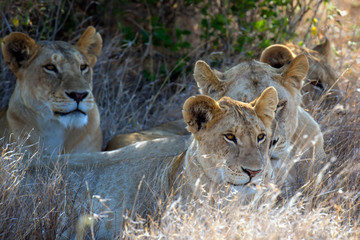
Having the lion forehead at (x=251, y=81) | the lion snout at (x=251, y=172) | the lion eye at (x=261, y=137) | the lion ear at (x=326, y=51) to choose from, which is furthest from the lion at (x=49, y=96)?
the lion ear at (x=326, y=51)

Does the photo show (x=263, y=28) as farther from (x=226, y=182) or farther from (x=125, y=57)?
(x=226, y=182)

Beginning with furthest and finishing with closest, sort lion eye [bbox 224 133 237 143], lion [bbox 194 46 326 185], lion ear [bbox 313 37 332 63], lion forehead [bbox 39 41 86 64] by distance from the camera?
lion ear [bbox 313 37 332 63]
lion forehead [bbox 39 41 86 64]
lion [bbox 194 46 326 185]
lion eye [bbox 224 133 237 143]

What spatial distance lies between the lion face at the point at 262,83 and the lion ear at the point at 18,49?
1574mm

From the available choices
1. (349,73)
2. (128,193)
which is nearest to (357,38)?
(349,73)

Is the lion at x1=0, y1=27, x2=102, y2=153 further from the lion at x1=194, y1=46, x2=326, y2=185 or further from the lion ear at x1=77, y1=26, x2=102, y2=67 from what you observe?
the lion at x1=194, y1=46, x2=326, y2=185

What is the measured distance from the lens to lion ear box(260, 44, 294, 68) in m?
4.62

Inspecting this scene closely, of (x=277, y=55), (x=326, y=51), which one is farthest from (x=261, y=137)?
(x=326, y=51)

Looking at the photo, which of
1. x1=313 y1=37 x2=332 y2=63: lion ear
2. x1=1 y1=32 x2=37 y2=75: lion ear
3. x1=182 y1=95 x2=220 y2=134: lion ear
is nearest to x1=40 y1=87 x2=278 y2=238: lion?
x1=182 y1=95 x2=220 y2=134: lion ear

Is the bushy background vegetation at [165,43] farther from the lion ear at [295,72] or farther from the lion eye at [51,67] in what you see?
the lion eye at [51,67]

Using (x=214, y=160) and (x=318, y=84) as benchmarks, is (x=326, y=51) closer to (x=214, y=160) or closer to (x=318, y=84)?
(x=318, y=84)

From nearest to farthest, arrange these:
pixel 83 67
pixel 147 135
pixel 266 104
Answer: pixel 266 104
pixel 83 67
pixel 147 135

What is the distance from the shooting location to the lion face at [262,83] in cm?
385

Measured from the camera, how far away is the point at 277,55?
4.68 m

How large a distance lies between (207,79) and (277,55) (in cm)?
92
